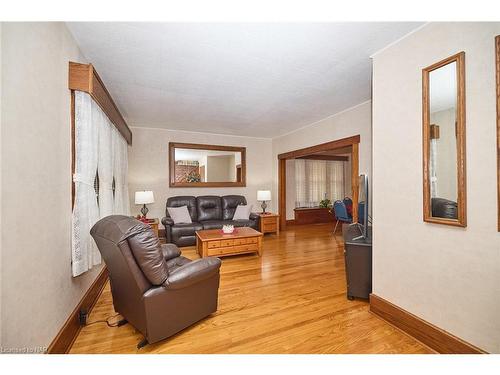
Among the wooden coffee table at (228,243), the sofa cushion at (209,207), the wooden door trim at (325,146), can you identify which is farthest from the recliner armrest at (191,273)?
the sofa cushion at (209,207)

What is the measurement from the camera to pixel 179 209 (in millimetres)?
4801

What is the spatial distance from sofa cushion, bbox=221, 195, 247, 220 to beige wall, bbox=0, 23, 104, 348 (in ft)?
12.1

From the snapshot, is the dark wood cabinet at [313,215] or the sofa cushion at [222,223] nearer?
the sofa cushion at [222,223]

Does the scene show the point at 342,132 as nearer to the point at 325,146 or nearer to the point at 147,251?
the point at 325,146

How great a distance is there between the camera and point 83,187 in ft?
6.39

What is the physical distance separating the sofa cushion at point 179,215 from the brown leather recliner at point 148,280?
282 cm

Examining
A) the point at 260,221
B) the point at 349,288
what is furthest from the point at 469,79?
the point at 260,221

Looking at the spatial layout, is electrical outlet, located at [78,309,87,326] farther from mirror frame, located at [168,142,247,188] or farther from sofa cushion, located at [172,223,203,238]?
mirror frame, located at [168,142,247,188]

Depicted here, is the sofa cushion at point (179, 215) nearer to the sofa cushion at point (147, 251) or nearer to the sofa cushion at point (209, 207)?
the sofa cushion at point (209, 207)

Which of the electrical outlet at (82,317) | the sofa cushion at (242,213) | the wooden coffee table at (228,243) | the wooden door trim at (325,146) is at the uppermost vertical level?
the wooden door trim at (325,146)

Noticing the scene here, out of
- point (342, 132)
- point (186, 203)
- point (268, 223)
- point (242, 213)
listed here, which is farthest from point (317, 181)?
point (186, 203)

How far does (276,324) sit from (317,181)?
6067 mm

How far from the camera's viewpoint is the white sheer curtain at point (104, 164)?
249cm

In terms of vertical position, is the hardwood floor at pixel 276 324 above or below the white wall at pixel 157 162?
below
